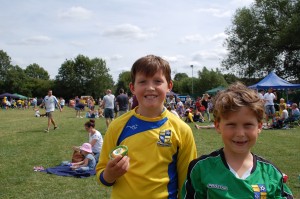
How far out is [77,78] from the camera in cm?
8950

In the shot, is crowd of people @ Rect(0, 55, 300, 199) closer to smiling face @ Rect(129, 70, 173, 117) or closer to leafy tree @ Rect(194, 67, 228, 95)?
smiling face @ Rect(129, 70, 173, 117)

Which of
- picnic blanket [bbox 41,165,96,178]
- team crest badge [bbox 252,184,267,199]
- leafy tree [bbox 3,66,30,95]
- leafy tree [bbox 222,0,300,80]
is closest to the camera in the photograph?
team crest badge [bbox 252,184,267,199]

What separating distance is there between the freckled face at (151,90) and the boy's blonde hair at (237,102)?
434mm

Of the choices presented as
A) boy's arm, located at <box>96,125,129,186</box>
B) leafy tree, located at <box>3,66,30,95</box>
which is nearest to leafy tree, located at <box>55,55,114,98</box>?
Answer: leafy tree, located at <box>3,66,30,95</box>

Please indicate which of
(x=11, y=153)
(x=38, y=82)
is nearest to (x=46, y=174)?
(x=11, y=153)

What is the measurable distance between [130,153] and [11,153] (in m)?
9.37

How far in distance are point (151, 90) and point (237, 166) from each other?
0.80 meters

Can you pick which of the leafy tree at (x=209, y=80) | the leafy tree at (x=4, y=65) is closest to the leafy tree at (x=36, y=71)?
the leafy tree at (x=4, y=65)

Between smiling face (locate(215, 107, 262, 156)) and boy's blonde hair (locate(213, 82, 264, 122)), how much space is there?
3 centimetres

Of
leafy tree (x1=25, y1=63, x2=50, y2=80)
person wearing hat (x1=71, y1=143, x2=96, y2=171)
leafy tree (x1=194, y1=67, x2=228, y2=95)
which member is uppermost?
leafy tree (x1=25, y1=63, x2=50, y2=80)

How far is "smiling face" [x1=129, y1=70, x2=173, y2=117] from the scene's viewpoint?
2545 mm

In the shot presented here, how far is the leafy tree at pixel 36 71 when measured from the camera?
117 m

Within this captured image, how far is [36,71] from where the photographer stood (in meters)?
118

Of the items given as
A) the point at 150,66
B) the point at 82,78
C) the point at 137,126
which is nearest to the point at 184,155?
the point at 137,126
